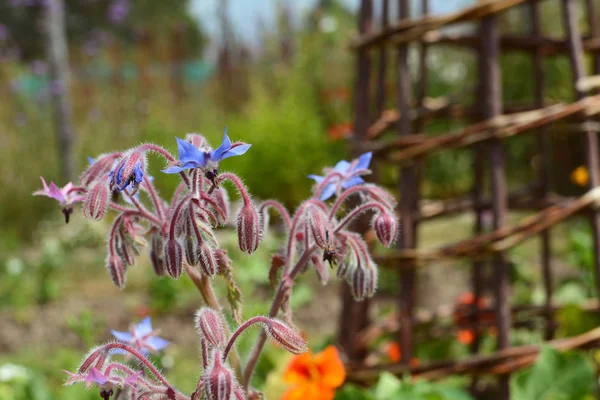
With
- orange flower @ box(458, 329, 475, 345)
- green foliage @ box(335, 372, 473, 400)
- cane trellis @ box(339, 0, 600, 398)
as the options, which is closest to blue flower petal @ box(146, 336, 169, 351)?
green foliage @ box(335, 372, 473, 400)

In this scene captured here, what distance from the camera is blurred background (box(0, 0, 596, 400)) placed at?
141 inches

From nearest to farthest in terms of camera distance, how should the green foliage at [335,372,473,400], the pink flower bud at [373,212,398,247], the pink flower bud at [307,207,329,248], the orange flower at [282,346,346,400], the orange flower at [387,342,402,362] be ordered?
the pink flower bud at [307,207,329,248] → the pink flower bud at [373,212,398,247] → the green foliage at [335,372,473,400] → the orange flower at [282,346,346,400] → the orange flower at [387,342,402,362]

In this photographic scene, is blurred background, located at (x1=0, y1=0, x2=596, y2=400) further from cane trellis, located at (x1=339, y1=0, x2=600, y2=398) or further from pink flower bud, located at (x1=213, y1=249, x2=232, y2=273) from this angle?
pink flower bud, located at (x1=213, y1=249, x2=232, y2=273)

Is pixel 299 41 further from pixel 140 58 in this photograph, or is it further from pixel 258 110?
pixel 140 58

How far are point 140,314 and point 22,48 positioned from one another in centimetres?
2175

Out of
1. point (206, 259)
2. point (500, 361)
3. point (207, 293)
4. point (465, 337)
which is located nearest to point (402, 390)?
point (500, 361)

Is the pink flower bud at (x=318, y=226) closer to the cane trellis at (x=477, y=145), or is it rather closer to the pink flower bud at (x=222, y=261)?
the pink flower bud at (x=222, y=261)

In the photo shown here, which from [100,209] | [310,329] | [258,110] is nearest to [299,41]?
[258,110]

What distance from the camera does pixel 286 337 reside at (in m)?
0.84

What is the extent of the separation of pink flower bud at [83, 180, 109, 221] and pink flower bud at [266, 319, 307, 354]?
260mm

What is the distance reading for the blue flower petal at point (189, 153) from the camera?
795 mm

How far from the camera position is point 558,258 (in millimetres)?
5141

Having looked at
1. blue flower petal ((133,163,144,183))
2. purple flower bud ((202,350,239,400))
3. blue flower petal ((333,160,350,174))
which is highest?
blue flower petal ((133,163,144,183))

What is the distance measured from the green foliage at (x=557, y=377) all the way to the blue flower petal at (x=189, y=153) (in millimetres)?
1221
